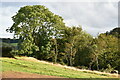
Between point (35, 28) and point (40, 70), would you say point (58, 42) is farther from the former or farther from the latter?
point (40, 70)

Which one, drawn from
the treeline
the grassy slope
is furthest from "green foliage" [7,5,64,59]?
the grassy slope

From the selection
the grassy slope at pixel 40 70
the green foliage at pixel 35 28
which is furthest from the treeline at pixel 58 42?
the grassy slope at pixel 40 70

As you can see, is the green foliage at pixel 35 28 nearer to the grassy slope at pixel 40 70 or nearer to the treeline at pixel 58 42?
the treeline at pixel 58 42

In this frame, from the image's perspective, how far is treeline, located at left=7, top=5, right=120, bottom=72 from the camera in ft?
83.5

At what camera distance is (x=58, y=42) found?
28344 mm

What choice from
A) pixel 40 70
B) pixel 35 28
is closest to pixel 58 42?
pixel 35 28

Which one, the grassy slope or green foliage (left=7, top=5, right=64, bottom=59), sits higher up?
green foliage (left=7, top=5, right=64, bottom=59)

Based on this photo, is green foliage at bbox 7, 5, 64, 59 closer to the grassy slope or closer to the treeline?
the treeline

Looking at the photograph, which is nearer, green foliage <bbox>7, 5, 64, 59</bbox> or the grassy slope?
the grassy slope

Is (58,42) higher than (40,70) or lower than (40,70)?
higher

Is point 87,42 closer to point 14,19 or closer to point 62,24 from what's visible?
point 62,24

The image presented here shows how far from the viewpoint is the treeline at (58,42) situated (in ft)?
83.5

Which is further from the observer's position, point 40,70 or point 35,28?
point 35,28

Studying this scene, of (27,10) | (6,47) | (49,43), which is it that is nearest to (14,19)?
(27,10)
